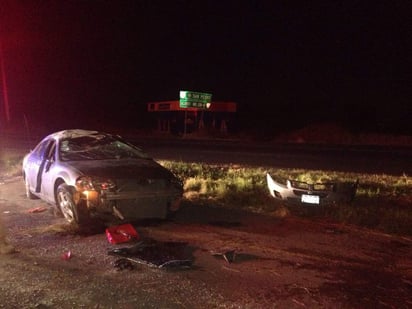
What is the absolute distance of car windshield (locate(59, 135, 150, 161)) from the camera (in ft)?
29.0

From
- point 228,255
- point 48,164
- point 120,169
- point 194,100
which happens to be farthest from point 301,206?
point 194,100

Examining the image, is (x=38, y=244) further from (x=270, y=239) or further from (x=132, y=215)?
(x=270, y=239)

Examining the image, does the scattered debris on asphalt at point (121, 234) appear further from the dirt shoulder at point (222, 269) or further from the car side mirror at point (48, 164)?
the car side mirror at point (48, 164)

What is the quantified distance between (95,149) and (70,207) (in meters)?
1.66

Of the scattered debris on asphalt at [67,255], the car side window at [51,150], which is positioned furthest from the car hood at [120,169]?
the scattered debris on asphalt at [67,255]

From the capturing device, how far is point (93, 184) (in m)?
7.70

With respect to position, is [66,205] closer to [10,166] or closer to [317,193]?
[317,193]

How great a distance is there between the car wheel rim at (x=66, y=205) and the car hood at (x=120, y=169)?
0.46 metres

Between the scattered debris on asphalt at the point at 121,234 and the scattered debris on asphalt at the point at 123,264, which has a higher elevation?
the scattered debris on asphalt at the point at 121,234

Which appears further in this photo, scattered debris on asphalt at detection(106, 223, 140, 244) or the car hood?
the car hood

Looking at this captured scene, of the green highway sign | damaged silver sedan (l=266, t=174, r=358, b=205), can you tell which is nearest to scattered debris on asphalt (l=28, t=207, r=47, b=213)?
damaged silver sedan (l=266, t=174, r=358, b=205)

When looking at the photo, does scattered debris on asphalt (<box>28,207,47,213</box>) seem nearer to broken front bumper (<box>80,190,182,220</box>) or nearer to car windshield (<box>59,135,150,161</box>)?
car windshield (<box>59,135,150,161</box>)

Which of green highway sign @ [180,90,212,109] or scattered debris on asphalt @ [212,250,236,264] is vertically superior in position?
green highway sign @ [180,90,212,109]

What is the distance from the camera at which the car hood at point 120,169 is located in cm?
790
